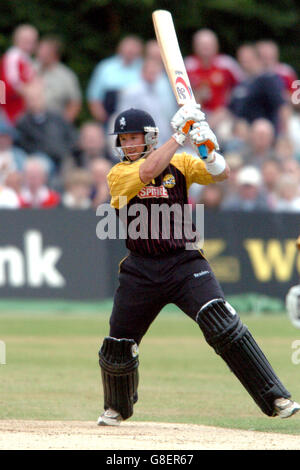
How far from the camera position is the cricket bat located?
25.7 ft

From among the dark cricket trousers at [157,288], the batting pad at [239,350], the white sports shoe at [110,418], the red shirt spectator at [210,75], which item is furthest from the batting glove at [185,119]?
the red shirt spectator at [210,75]

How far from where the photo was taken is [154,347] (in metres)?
12.3

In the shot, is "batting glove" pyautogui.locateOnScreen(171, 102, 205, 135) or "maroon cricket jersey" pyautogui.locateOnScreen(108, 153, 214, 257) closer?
"batting glove" pyautogui.locateOnScreen(171, 102, 205, 135)

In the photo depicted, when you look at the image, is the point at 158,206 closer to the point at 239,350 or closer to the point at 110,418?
the point at 239,350

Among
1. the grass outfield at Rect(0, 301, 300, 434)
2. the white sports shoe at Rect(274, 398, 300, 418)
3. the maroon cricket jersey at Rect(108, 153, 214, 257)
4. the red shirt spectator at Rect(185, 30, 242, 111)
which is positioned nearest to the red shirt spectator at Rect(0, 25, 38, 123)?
the red shirt spectator at Rect(185, 30, 242, 111)

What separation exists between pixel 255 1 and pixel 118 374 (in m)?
14.4

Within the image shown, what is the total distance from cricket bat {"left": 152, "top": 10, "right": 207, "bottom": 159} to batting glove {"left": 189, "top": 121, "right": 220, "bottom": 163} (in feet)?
1.47

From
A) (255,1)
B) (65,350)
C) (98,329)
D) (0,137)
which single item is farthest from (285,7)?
(65,350)

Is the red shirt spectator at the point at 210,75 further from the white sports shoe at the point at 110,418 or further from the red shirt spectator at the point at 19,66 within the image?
the white sports shoe at the point at 110,418

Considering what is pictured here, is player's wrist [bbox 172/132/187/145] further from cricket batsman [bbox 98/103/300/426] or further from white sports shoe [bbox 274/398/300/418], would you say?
white sports shoe [bbox 274/398/300/418]

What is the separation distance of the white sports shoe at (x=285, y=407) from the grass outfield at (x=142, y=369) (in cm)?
17

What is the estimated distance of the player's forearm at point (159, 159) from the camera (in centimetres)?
725

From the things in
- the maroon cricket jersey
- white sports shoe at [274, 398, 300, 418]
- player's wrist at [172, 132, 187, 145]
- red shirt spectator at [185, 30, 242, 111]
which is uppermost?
red shirt spectator at [185, 30, 242, 111]

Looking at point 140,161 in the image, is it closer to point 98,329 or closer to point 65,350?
point 65,350
